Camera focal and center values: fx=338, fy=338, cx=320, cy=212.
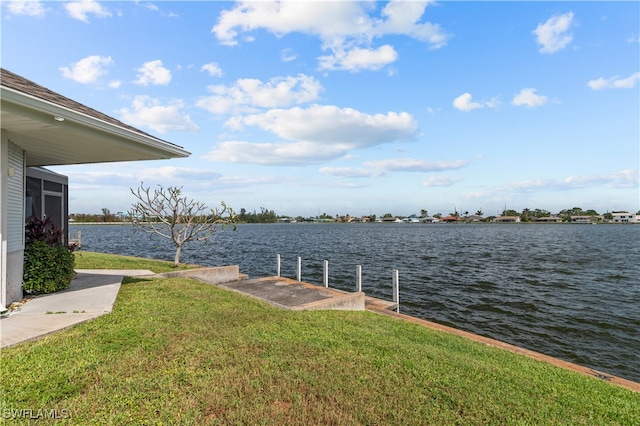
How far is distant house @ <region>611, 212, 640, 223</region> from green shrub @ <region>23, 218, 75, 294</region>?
685 ft

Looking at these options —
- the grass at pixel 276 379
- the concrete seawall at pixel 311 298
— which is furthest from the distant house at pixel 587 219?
the grass at pixel 276 379

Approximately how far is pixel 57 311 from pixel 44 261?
2219mm

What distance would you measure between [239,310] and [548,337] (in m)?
10.3

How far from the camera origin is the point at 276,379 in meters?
4.29

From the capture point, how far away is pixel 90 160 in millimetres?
9344

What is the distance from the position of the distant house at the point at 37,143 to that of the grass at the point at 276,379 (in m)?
2.84

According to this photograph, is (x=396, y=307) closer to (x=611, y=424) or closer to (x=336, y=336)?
(x=336, y=336)

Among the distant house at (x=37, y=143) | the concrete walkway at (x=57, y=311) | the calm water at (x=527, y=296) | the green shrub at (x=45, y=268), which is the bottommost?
the calm water at (x=527, y=296)

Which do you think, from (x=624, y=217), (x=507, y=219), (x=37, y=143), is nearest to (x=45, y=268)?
(x=37, y=143)

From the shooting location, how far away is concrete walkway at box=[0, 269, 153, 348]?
17.4 feet

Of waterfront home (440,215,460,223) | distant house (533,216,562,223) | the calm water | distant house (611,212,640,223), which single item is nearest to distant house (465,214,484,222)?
waterfront home (440,215,460,223)

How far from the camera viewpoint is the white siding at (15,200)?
22.7 feet

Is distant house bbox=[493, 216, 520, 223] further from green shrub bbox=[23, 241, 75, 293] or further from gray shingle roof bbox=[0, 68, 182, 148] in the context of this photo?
green shrub bbox=[23, 241, 75, 293]

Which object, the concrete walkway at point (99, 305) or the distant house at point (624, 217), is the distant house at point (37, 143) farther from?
the distant house at point (624, 217)
